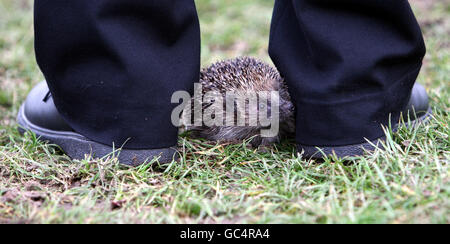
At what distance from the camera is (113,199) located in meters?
2.41

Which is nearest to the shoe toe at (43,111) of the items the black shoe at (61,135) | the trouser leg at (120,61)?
the black shoe at (61,135)

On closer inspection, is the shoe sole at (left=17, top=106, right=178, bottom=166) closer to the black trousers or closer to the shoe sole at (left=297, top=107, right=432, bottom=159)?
the black trousers

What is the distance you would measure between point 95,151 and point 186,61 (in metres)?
0.82

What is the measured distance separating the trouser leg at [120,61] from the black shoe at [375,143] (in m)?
0.88

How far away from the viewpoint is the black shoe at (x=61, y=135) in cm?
273

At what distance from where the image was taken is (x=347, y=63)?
2473mm

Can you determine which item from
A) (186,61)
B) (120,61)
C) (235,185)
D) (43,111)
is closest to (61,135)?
(43,111)

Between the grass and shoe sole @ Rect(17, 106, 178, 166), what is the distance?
6cm

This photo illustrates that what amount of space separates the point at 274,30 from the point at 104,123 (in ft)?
4.03

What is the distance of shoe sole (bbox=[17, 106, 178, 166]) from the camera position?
2725 mm

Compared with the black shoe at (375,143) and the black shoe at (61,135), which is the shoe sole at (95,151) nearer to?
the black shoe at (61,135)

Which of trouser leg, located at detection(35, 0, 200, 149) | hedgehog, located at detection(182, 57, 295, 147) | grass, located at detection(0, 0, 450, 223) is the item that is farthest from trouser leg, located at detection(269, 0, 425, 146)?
trouser leg, located at detection(35, 0, 200, 149)

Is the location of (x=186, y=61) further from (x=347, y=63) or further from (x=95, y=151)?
(x=347, y=63)

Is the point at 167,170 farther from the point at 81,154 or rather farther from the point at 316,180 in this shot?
the point at 316,180
